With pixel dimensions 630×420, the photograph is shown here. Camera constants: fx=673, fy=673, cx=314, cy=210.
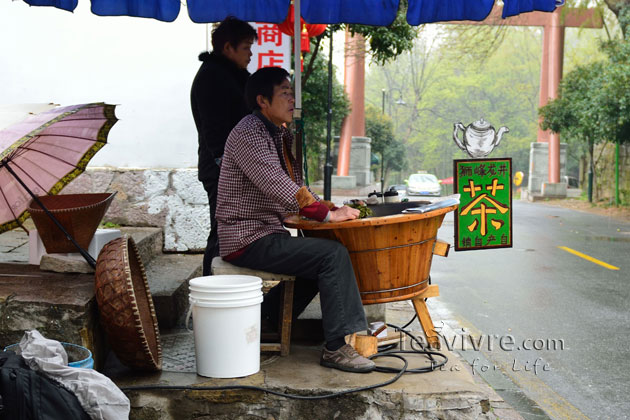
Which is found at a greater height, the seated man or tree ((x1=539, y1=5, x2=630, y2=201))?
tree ((x1=539, y1=5, x2=630, y2=201))

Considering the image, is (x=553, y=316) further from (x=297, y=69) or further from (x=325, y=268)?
(x=325, y=268)

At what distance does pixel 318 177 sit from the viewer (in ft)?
112

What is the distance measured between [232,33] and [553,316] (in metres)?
4.79

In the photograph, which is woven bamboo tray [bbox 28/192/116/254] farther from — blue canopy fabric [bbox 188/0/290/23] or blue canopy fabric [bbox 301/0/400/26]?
blue canopy fabric [bbox 301/0/400/26]

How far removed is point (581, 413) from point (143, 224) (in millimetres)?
4210

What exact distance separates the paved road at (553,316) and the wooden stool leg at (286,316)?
6.39ft

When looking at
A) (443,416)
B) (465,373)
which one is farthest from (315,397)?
(465,373)

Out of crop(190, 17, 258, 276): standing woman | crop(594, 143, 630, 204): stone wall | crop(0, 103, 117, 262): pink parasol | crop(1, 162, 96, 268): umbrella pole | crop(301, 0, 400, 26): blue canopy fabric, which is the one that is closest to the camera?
crop(1, 162, 96, 268): umbrella pole

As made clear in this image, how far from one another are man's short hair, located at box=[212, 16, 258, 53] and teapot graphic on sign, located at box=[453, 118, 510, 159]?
1.74 m

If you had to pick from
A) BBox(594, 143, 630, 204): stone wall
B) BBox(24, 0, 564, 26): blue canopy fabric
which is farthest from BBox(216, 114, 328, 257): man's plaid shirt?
BBox(594, 143, 630, 204): stone wall

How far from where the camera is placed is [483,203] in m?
5.30

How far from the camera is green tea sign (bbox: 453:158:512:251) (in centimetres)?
523

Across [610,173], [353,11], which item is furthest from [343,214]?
[610,173]

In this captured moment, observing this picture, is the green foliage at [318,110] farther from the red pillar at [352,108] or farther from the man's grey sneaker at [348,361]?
the man's grey sneaker at [348,361]
